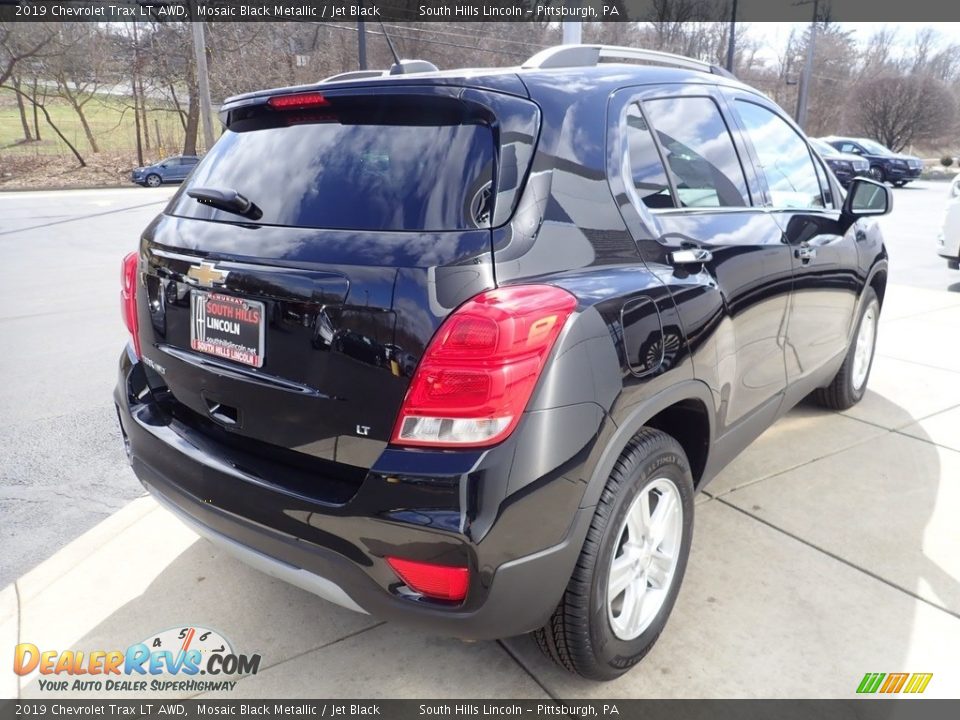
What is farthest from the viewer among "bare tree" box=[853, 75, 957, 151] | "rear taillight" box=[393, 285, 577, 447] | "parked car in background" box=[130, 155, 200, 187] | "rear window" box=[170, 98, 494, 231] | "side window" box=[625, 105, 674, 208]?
"bare tree" box=[853, 75, 957, 151]

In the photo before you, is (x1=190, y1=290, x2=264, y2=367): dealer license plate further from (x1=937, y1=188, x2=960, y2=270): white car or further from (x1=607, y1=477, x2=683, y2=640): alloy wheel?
(x1=937, y1=188, x2=960, y2=270): white car

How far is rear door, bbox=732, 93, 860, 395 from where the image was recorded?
10.6 ft

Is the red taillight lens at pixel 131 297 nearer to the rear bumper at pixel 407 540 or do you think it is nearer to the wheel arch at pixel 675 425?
the rear bumper at pixel 407 540

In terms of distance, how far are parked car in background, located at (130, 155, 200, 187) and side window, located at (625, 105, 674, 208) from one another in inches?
1179

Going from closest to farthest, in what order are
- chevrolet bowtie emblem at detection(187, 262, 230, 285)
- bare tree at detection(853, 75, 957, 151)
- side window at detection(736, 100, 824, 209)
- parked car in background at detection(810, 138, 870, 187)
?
chevrolet bowtie emblem at detection(187, 262, 230, 285) < side window at detection(736, 100, 824, 209) < parked car in background at detection(810, 138, 870, 187) < bare tree at detection(853, 75, 957, 151)

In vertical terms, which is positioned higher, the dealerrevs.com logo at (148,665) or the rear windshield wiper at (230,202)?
the rear windshield wiper at (230,202)

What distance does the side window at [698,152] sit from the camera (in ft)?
8.47

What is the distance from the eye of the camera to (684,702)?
7.46 feet

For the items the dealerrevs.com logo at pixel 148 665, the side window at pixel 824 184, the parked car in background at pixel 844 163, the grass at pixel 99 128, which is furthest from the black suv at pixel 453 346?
the grass at pixel 99 128

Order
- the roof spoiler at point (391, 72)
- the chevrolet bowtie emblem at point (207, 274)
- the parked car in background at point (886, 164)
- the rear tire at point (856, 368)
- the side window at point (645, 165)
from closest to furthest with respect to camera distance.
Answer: the chevrolet bowtie emblem at point (207, 274)
the side window at point (645, 165)
the roof spoiler at point (391, 72)
the rear tire at point (856, 368)
the parked car in background at point (886, 164)

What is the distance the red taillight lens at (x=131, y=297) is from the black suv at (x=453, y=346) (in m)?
0.01

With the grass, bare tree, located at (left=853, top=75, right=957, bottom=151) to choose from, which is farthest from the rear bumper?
bare tree, located at (left=853, top=75, right=957, bottom=151)

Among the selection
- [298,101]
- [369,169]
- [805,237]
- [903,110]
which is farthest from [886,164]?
[369,169]

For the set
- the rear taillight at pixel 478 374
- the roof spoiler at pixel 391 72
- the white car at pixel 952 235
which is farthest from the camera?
the white car at pixel 952 235
